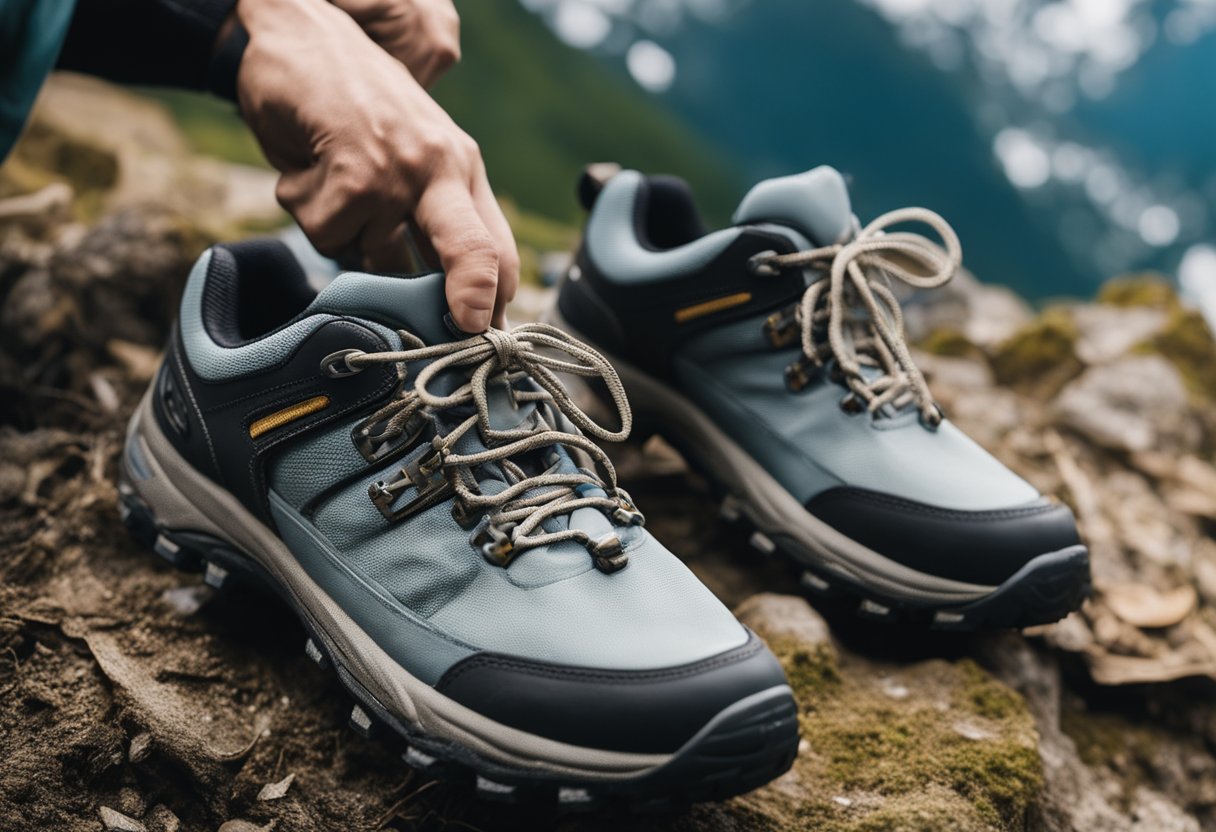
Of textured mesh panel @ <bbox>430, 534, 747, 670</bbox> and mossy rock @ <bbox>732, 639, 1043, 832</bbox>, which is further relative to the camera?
mossy rock @ <bbox>732, 639, 1043, 832</bbox>

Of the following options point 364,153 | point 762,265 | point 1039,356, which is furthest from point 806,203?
point 1039,356

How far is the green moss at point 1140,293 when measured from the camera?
4719 millimetres

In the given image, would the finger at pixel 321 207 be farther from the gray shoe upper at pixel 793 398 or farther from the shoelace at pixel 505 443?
the gray shoe upper at pixel 793 398

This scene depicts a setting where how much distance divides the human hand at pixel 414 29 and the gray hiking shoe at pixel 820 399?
19.9 inches

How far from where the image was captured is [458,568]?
4.52 ft

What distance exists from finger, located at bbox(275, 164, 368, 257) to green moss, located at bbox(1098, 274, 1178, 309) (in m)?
4.56

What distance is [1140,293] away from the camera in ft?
15.9

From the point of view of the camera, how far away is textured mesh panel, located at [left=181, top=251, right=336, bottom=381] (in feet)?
4.73

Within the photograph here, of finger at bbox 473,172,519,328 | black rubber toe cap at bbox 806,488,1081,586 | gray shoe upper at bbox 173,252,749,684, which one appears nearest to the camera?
gray shoe upper at bbox 173,252,749,684

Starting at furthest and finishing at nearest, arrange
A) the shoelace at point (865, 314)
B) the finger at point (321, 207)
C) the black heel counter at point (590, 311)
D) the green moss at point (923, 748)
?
the black heel counter at point (590, 311) < the shoelace at point (865, 314) < the finger at point (321, 207) < the green moss at point (923, 748)

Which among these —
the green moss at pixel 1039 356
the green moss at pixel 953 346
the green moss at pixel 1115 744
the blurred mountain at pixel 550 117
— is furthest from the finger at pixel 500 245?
the blurred mountain at pixel 550 117

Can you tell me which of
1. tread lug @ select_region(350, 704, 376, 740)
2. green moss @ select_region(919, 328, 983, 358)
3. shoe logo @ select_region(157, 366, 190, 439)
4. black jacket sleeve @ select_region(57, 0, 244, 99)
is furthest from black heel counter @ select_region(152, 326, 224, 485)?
green moss @ select_region(919, 328, 983, 358)

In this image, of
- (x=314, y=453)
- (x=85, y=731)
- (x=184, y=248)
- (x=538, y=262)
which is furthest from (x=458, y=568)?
(x=538, y=262)

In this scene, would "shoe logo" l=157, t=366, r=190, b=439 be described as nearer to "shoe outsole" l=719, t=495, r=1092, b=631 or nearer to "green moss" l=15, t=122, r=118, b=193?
"shoe outsole" l=719, t=495, r=1092, b=631
